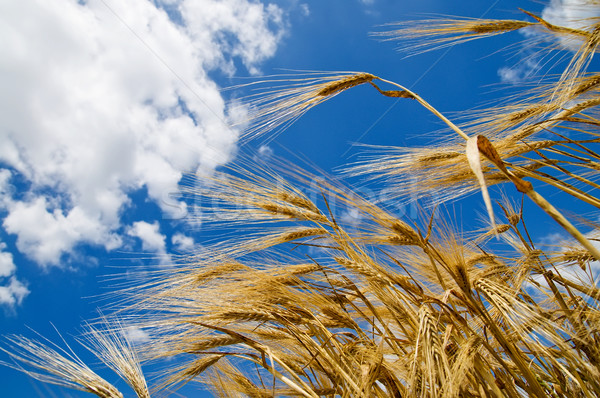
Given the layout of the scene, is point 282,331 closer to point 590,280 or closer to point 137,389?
point 137,389

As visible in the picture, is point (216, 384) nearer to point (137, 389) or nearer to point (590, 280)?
point (137, 389)

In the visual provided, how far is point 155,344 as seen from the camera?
4.65ft

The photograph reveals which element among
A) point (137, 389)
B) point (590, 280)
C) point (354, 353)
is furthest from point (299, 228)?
point (590, 280)

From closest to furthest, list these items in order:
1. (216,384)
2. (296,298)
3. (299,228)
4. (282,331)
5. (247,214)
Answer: (296,298)
(282,331)
(247,214)
(299,228)
(216,384)

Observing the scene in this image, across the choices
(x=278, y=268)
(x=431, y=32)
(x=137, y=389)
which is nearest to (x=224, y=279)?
(x=278, y=268)

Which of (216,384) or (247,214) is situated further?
(216,384)

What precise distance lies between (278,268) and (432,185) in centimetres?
74

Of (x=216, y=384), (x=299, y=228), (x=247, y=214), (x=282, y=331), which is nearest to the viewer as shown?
(x=282, y=331)

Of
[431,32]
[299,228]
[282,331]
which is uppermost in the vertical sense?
[431,32]

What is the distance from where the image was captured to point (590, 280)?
1.64 metres

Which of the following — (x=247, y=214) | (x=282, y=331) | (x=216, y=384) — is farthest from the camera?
(x=216, y=384)

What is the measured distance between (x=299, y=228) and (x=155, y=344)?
0.75 meters

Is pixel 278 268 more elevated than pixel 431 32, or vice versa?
pixel 431 32

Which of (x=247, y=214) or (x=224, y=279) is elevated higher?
(x=247, y=214)
